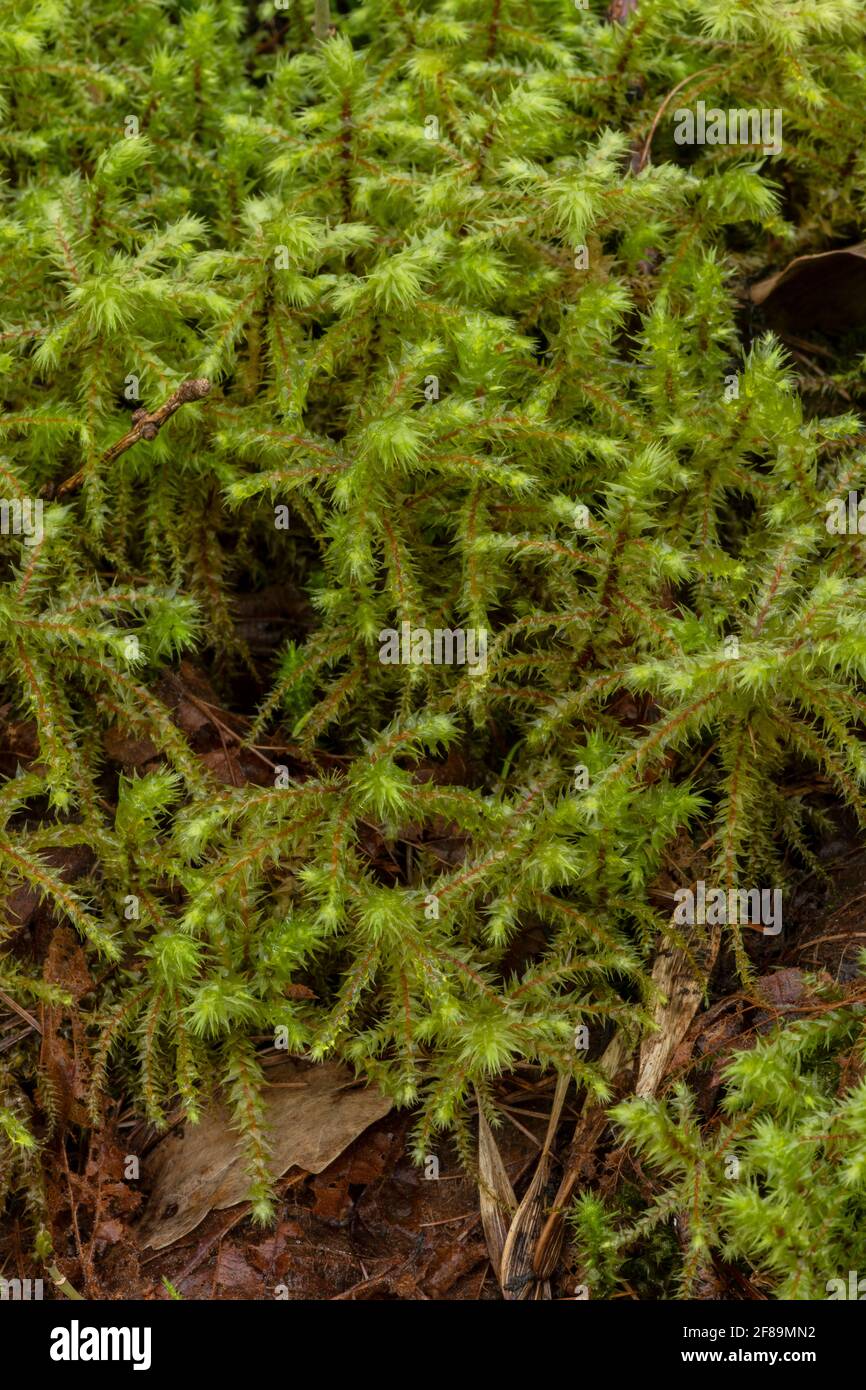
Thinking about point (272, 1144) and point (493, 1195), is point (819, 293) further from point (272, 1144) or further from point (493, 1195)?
point (272, 1144)

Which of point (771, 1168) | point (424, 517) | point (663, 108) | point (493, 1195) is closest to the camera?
point (771, 1168)

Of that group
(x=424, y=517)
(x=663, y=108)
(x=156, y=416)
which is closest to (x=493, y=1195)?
(x=424, y=517)

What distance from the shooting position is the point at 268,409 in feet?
7.15

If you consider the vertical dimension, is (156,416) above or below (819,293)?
below

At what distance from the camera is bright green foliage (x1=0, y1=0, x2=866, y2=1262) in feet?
6.41

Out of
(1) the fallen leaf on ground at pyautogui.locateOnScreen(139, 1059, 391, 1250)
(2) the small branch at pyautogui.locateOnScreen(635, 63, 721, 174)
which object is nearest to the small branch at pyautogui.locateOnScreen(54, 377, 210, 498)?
(2) the small branch at pyautogui.locateOnScreen(635, 63, 721, 174)

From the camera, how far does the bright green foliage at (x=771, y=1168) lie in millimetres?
1616

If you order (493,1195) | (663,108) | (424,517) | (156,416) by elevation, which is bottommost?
(493,1195)

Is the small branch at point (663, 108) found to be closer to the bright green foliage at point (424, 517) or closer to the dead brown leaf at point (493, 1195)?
the bright green foliage at point (424, 517)

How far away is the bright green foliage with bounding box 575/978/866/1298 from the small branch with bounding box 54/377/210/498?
138 cm

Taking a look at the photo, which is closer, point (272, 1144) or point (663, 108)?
point (272, 1144)

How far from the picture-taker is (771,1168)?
1.65 m

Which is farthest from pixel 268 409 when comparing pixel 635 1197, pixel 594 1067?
pixel 635 1197

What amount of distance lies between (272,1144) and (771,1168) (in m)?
0.79
